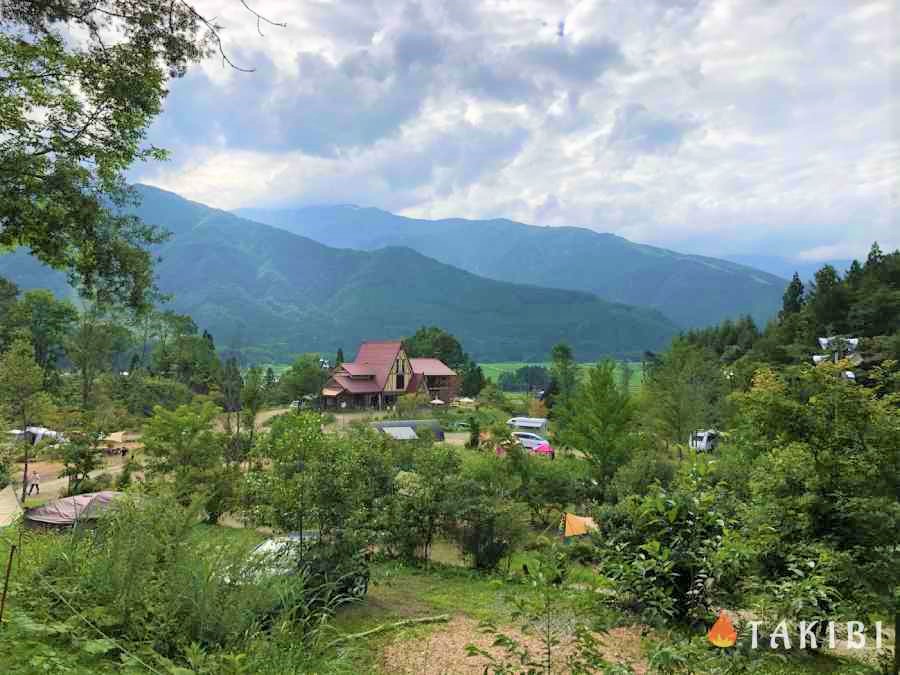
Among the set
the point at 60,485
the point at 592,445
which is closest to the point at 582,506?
the point at 592,445

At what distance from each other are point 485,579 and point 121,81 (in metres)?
9.98

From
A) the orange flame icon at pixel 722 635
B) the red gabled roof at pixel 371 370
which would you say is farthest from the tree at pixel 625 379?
the orange flame icon at pixel 722 635

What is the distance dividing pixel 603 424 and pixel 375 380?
92.8 ft

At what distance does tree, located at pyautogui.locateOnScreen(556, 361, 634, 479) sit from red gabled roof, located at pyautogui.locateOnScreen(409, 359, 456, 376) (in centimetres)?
2987

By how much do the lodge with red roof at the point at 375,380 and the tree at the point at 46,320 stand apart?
18.7 metres

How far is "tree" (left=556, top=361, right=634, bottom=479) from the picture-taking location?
68.5ft

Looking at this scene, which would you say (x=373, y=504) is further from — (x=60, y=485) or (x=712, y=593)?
(x=60, y=485)

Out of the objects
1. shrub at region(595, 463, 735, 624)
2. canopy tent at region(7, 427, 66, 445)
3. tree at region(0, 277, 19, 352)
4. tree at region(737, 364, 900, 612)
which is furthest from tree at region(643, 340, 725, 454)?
tree at region(0, 277, 19, 352)

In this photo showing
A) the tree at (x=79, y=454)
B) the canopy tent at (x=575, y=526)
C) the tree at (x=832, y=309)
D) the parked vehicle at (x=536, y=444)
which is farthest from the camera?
the tree at (x=832, y=309)

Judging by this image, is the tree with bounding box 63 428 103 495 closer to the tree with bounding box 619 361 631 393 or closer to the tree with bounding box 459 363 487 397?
the tree with bounding box 619 361 631 393

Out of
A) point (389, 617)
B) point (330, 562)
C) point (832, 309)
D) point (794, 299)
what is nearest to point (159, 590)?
point (330, 562)

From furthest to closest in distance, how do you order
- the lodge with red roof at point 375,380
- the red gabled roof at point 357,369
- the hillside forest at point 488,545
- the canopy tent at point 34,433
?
the red gabled roof at point 357,369, the lodge with red roof at point 375,380, the canopy tent at point 34,433, the hillside forest at point 488,545

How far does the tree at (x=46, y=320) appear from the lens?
126 feet

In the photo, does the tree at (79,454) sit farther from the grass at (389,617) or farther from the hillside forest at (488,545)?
the grass at (389,617)
